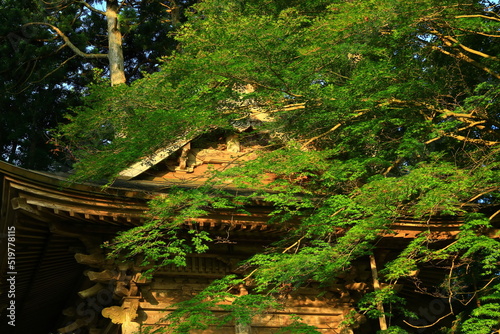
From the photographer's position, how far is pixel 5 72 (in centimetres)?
1867

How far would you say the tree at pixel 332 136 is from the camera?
7.32 metres

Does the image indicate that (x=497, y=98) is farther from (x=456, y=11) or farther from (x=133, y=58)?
(x=133, y=58)

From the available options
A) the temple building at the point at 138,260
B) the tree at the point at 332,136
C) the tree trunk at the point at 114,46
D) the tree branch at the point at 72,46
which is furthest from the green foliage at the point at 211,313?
the tree branch at the point at 72,46

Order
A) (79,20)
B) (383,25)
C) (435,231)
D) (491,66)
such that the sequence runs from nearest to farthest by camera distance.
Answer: (383,25) → (435,231) → (491,66) → (79,20)

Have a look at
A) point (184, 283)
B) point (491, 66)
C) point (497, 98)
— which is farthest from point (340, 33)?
point (184, 283)

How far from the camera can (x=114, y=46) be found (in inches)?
643

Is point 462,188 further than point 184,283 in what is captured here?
No

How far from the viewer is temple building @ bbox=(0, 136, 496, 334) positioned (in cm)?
734

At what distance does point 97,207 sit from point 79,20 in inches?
583

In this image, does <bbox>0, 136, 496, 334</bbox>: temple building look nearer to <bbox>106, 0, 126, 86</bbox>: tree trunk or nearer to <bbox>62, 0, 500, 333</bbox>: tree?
<bbox>62, 0, 500, 333</bbox>: tree

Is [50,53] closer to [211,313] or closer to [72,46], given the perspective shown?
[72,46]

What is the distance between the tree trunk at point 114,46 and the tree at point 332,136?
21.6 feet

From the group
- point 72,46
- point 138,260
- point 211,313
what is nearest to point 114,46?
point 72,46

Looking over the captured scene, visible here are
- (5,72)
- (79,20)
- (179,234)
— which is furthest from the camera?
(79,20)
